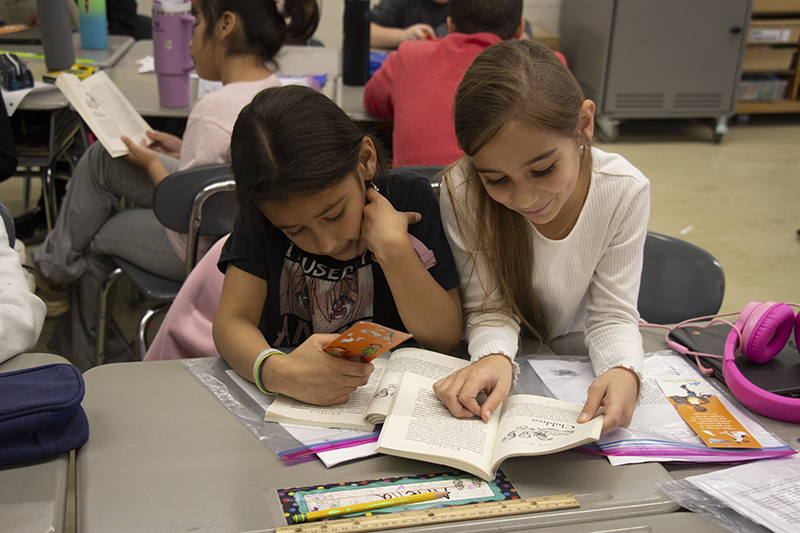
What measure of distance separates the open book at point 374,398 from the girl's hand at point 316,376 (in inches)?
0.6

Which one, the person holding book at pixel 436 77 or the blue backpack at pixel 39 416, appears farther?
the person holding book at pixel 436 77

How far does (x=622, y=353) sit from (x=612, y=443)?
176 millimetres

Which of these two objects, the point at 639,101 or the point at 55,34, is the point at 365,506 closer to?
the point at 55,34

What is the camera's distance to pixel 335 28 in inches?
191

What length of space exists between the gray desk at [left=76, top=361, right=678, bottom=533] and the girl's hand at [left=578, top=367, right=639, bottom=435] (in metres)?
0.05

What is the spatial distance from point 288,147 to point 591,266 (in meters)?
0.55

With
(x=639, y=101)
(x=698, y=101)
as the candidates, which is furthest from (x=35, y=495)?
(x=698, y=101)


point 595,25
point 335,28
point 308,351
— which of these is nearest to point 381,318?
point 308,351

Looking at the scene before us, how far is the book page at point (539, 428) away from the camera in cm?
81

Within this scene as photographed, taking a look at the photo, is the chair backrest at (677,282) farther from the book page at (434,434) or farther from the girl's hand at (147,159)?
the girl's hand at (147,159)

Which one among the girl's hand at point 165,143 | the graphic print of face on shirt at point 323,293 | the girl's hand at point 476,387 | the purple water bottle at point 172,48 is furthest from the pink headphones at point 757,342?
the purple water bottle at point 172,48

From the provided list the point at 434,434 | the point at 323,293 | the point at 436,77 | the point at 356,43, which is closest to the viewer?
the point at 434,434

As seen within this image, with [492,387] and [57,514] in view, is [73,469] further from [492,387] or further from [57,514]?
[492,387]

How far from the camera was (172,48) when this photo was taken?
2180 mm
